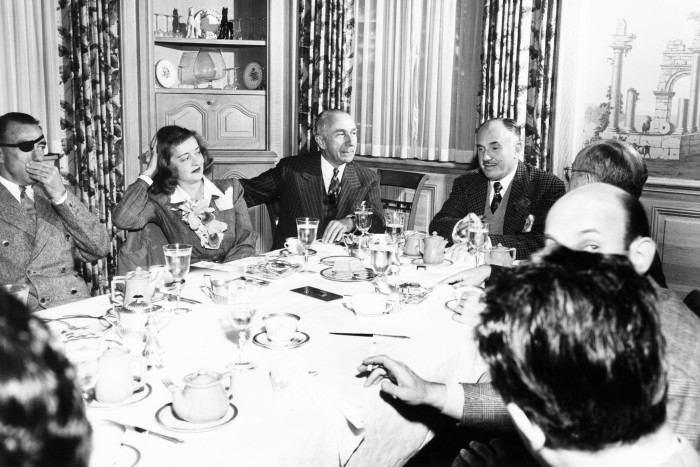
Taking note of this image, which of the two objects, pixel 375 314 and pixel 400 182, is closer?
pixel 375 314

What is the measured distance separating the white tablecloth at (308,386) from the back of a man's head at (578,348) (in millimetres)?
533

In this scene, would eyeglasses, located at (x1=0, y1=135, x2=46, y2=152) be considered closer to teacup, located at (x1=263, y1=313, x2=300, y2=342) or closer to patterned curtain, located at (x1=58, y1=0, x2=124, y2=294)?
teacup, located at (x1=263, y1=313, x2=300, y2=342)

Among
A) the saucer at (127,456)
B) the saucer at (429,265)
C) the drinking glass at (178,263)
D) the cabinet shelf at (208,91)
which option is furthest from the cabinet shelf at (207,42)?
the saucer at (127,456)

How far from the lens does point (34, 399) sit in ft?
1.42

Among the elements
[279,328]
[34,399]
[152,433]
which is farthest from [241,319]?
[34,399]

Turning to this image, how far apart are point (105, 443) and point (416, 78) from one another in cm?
408

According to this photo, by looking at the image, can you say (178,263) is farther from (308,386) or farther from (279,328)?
(308,386)

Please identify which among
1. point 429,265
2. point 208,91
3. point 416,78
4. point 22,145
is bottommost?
point 429,265

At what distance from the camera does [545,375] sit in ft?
2.41

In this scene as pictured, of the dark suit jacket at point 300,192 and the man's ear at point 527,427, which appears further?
the dark suit jacket at point 300,192

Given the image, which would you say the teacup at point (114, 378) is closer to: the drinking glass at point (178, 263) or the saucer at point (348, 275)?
the drinking glass at point (178, 263)

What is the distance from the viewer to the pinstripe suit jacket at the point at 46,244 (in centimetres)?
239

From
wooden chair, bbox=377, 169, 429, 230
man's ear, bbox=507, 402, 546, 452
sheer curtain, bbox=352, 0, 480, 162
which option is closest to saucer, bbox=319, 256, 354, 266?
wooden chair, bbox=377, 169, 429, 230

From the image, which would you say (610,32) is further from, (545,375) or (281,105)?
(545,375)
